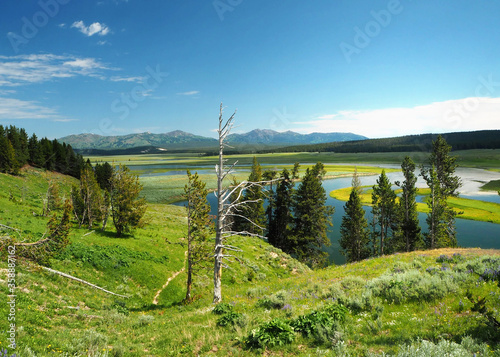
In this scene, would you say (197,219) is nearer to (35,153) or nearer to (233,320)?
(233,320)

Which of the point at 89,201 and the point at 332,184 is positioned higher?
the point at 89,201

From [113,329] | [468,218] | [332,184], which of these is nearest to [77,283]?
[113,329]

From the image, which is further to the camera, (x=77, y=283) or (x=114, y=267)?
(x=114, y=267)

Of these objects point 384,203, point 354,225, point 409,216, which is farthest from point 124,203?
point 409,216

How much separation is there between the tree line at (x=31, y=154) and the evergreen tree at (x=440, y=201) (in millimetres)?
81403

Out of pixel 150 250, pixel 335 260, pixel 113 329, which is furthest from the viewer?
pixel 335 260

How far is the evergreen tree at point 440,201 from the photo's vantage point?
38.6m

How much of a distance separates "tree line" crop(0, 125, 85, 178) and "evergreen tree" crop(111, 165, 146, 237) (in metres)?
47.6

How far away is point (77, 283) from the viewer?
54.9 ft

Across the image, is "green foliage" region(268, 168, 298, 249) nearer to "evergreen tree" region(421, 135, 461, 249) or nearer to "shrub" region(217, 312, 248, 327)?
"evergreen tree" region(421, 135, 461, 249)

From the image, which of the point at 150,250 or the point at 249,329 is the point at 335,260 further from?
the point at 249,329

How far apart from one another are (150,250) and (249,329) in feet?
70.0

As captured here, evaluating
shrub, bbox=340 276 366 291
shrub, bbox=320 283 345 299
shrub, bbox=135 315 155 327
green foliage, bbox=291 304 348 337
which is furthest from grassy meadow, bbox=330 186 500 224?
shrub, bbox=135 315 155 327

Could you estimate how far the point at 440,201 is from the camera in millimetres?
40719
